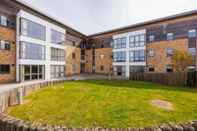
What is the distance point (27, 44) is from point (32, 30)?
2341 mm

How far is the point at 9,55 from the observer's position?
2050 centimetres

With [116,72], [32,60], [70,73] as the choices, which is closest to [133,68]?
[116,72]

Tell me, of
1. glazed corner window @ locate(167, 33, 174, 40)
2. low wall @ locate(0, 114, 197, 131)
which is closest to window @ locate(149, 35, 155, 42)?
glazed corner window @ locate(167, 33, 174, 40)

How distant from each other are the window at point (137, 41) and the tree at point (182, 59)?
750 cm

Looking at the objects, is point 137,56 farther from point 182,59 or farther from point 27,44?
point 27,44

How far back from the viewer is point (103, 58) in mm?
39094

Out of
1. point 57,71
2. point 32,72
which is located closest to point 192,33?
point 57,71

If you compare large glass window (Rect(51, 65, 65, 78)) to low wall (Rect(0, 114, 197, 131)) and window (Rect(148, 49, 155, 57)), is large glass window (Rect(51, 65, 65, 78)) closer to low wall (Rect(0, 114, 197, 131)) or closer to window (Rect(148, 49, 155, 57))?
window (Rect(148, 49, 155, 57))

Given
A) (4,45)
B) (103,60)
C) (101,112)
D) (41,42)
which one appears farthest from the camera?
(103,60)

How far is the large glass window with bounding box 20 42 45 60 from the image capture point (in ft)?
69.6

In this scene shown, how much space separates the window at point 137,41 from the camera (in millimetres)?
30497

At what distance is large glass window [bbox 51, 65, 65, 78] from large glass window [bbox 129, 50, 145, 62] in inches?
569

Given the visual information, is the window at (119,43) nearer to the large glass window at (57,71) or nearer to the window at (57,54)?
the window at (57,54)

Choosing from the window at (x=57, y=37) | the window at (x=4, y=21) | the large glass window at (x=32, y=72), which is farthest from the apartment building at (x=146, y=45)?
the window at (x=4, y=21)
